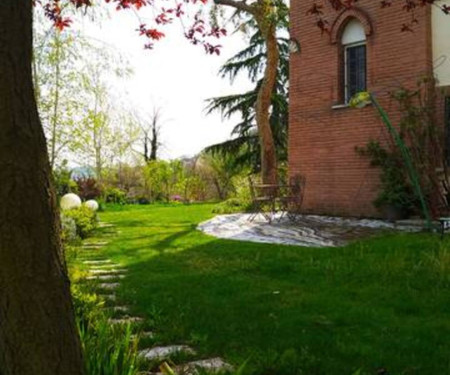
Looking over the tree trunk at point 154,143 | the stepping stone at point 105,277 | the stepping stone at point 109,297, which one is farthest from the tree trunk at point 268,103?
the tree trunk at point 154,143

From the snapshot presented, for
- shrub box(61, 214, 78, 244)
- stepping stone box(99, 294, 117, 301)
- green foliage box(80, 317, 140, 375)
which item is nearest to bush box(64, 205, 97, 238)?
shrub box(61, 214, 78, 244)

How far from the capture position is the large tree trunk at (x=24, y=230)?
1.53 m

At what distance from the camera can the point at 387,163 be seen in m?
10.4

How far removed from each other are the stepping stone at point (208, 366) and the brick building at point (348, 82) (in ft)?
27.6

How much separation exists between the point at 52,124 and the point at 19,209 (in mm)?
13812

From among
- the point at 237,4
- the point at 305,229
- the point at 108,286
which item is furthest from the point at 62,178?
the point at 108,286

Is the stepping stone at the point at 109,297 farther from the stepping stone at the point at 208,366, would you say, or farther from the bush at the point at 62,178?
the bush at the point at 62,178

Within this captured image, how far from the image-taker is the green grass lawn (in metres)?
3.10

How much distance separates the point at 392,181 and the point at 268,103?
17.8 ft

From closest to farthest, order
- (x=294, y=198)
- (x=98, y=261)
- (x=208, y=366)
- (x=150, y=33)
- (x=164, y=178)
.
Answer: (x=208, y=366)
(x=150, y=33)
(x=98, y=261)
(x=294, y=198)
(x=164, y=178)

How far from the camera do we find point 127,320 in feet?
12.6

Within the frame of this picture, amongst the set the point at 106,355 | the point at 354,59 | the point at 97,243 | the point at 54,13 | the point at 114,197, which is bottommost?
the point at 97,243

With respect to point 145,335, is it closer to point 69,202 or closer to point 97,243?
point 97,243

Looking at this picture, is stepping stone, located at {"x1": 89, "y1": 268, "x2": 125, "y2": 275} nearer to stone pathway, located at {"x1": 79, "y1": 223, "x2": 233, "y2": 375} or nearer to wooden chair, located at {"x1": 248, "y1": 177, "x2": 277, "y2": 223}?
stone pathway, located at {"x1": 79, "y1": 223, "x2": 233, "y2": 375}
